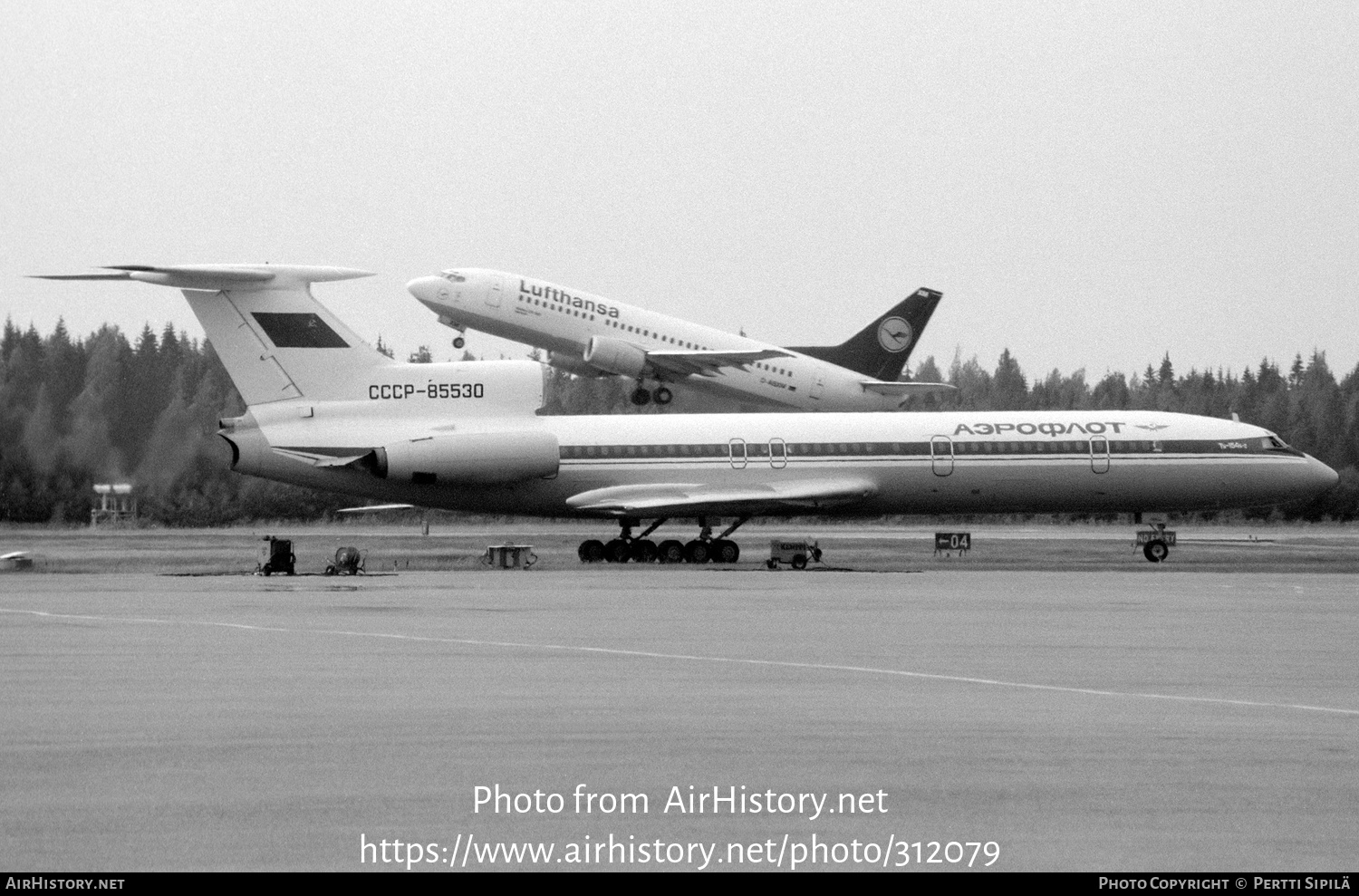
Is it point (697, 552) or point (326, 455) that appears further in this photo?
→ point (697, 552)

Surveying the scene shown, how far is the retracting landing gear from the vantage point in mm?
41656

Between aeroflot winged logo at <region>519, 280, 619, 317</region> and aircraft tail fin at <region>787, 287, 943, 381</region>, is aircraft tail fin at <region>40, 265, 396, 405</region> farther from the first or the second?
aircraft tail fin at <region>787, 287, 943, 381</region>

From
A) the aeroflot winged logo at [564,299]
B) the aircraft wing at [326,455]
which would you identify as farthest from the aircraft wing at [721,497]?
the aeroflot winged logo at [564,299]

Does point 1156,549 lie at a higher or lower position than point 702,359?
lower

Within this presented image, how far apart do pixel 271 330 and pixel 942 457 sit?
15642 millimetres

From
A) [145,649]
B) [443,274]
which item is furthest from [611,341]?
[145,649]

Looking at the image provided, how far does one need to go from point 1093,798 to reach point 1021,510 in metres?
34.7

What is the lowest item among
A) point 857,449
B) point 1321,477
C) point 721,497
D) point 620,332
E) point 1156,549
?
point 1156,549

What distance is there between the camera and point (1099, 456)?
43.0m

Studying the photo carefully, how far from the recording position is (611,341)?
58469 millimetres

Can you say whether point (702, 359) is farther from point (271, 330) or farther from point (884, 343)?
point (271, 330)

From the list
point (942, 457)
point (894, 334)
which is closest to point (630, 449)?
point (942, 457)

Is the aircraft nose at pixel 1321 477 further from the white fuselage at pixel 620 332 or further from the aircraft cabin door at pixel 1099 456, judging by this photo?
the white fuselage at pixel 620 332

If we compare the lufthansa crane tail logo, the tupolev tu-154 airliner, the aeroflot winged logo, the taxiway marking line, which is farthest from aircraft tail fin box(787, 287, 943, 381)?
the taxiway marking line
